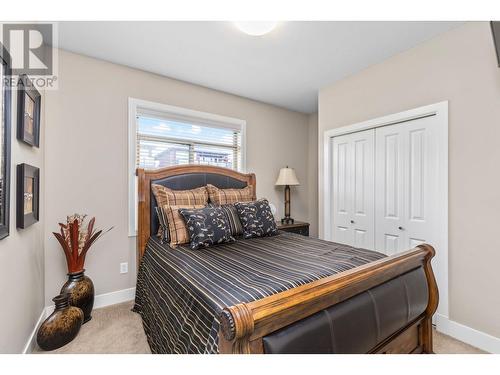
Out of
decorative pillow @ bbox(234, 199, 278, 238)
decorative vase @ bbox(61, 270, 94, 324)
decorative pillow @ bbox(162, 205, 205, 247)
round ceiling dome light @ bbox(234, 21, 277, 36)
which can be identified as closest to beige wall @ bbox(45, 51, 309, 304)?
decorative vase @ bbox(61, 270, 94, 324)

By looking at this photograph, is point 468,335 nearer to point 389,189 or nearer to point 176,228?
point 389,189

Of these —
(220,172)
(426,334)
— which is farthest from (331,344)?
(220,172)

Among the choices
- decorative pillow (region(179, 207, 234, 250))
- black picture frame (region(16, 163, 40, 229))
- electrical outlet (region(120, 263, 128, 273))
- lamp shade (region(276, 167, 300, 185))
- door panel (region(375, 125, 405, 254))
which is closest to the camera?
black picture frame (region(16, 163, 40, 229))

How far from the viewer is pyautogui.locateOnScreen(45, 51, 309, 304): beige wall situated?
2314mm

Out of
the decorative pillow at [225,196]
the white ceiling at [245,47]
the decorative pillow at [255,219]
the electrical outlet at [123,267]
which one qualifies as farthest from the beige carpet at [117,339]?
the white ceiling at [245,47]

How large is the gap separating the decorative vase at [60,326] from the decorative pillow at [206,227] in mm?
1063

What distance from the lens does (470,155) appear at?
78.0 inches

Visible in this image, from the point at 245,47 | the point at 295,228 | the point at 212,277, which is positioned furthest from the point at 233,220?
the point at 245,47

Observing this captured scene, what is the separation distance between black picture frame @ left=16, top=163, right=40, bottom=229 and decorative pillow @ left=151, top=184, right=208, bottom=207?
0.95 m

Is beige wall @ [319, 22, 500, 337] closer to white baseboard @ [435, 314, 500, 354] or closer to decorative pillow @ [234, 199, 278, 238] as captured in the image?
white baseboard @ [435, 314, 500, 354]

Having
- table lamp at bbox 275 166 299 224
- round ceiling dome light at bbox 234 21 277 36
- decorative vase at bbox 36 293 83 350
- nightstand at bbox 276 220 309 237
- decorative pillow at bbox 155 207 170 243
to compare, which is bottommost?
decorative vase at bbox 36 293 83 350

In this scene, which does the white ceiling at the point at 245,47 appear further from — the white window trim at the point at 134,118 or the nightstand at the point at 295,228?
the nightstand at the point at 295,228

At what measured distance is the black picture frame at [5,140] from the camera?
4.23ft

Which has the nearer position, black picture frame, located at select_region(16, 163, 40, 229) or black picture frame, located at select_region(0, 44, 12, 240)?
black picture frame, located at select_region(0, 44, 12, 240)
